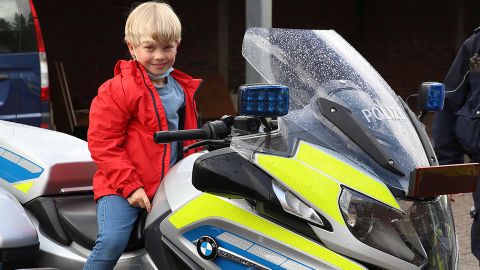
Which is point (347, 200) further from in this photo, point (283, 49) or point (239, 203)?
point (283, 49)

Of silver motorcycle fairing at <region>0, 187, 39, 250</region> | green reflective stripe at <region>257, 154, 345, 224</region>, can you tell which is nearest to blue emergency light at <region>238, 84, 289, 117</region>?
green reflective stripe at <region>257, 154, 345, 224</region>

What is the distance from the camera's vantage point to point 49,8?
36.8 ft

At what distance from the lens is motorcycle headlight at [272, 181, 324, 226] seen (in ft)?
8.02

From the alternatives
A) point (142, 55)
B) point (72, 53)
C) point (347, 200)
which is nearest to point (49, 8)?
point (72, 53)

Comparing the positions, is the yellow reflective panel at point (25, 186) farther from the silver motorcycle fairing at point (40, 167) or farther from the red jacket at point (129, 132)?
the red jacket at point (129, 132)

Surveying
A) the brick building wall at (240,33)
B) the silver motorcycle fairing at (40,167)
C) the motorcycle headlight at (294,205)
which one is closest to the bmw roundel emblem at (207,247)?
the motorcycle headlight at (294,205)

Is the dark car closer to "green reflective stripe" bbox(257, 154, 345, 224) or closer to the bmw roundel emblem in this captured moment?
the bmw roundel emblem

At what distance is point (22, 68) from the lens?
655 centimetres

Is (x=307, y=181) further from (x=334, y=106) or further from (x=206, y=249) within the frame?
(x=206, y=249)

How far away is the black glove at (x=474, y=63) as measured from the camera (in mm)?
4039

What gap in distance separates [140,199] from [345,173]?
31.9 inches

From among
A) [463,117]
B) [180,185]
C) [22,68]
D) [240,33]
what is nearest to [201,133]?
[180,185]

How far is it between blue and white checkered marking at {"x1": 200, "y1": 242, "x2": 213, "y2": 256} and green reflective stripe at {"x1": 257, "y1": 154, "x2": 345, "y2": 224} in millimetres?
339

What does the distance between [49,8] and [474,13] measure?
9227 millimetres
